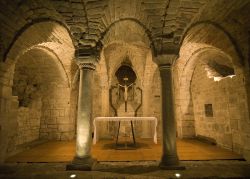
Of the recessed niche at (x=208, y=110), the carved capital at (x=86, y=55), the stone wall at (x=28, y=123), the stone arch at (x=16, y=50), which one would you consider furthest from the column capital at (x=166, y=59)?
the stone wall at (x=28, y=123)

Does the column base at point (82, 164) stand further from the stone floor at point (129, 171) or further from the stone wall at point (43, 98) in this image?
the stone wall at point (43, 98)

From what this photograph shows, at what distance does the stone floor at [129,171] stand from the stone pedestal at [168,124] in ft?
0.73

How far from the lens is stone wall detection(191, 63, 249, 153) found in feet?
15.1

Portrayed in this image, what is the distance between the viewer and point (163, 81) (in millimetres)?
4023

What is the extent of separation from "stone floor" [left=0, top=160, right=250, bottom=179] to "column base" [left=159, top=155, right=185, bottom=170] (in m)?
0.10

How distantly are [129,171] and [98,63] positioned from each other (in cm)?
275

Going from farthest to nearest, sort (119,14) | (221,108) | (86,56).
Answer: (221,108) < (119,14) < (86,56)

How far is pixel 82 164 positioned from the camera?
355 cm

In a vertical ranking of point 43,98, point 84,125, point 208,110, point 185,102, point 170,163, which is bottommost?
point 170,163

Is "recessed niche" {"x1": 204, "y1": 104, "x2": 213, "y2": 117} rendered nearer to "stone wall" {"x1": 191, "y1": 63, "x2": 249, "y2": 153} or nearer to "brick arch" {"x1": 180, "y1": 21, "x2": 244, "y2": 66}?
"stone wall" {"x1": 191, "y1": 63, "x2": 249, "y2": 153}

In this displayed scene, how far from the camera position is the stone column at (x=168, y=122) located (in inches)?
142

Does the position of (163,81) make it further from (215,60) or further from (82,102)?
(215,60)

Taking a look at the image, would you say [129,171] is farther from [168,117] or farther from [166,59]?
[166,59]

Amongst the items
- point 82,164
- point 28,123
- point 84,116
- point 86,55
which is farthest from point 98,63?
point 28,123
